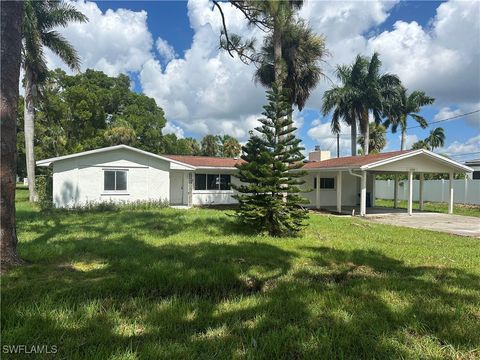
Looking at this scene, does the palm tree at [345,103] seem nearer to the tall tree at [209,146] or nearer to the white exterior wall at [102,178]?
the white exterior wall at [102,178]

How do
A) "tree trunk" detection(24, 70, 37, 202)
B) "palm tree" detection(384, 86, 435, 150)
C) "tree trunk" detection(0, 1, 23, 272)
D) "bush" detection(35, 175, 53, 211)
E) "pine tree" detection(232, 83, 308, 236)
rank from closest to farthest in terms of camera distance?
"tree trunk" detection(0, 1, 23, 272)
"pine tree" detection(232, 83, 308, 236)
"bush" detection(35, 175, 53, 211)
"tree trunk" detection(24, 70, 37, 202)
"palm tree" detection(384, 86, 435, 150)

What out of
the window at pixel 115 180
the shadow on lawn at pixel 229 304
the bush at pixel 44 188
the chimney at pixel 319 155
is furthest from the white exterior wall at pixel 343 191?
the shadow on lawn at pixel 229 304

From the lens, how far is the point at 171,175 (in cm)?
2134

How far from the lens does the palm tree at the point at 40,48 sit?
1922 cm

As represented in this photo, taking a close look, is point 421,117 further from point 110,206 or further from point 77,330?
point 77,330

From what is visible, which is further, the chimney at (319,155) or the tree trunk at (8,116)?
the chimney at (319,155)

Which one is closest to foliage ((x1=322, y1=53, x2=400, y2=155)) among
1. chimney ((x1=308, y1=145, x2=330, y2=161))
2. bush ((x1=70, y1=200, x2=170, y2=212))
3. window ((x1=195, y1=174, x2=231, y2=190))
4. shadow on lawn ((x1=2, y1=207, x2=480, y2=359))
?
chimney ((x1=308, y1=145, x2=330, y2=161))

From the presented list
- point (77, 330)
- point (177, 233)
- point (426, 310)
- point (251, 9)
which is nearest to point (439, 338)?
point (426, 310)

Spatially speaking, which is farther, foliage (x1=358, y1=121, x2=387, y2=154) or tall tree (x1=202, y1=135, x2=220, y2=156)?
tall tree (x1=202, y1=135, x2=220, y2=156)

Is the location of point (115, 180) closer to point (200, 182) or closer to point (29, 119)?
point (200, 182)

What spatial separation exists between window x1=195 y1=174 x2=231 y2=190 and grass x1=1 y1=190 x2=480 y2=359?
1355cm

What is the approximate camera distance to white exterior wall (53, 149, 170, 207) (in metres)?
16.9

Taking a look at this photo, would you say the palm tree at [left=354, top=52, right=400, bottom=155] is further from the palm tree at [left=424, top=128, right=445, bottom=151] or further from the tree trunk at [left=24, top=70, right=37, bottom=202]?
the tree trunk at [left=24, top=70, right=37, bottom=202]

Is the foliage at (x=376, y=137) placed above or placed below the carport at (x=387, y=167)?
above
